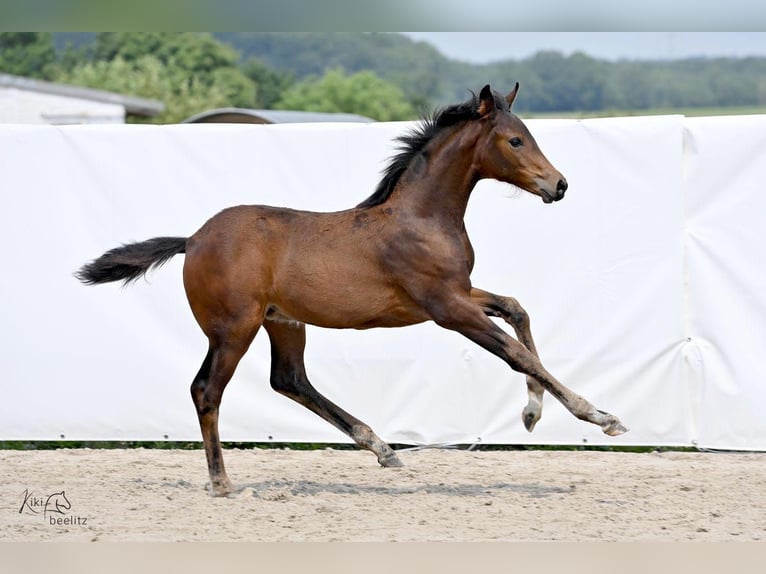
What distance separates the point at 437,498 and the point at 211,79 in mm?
36227

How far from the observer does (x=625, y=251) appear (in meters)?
6.25

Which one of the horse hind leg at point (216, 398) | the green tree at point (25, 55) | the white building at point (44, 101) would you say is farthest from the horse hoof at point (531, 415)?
the green tree at point (25, 55)

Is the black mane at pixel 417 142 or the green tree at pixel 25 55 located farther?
the green tree at pixel 25 55

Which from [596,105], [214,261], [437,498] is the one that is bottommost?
[437,498]

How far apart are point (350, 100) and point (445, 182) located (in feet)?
117

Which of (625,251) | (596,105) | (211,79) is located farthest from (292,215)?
(596,105)

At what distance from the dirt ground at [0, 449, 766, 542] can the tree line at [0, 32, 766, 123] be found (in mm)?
32434

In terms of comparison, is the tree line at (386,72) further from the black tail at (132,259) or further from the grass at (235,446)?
the black tail at (132,259)

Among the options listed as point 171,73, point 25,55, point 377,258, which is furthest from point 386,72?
point 377,258

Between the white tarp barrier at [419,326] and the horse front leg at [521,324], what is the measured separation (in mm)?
1161

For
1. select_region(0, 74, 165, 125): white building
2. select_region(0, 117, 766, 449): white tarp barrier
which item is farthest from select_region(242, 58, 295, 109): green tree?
select_region(0, 117, 766, 449): white tarp barrier

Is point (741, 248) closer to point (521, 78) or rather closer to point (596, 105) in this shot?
point (596, 105)

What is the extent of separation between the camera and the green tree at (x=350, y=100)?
3900 cm

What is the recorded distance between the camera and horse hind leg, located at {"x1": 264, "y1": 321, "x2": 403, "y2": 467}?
5.38 m
